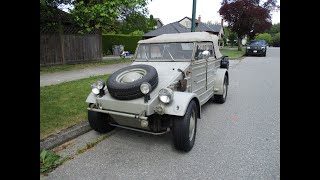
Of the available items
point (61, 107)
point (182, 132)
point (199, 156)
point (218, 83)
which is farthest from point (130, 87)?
point (218, 83)

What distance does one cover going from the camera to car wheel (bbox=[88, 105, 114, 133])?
4.66m

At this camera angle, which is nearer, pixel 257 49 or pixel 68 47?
pixel 68 47

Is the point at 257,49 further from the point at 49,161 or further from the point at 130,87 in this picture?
the point at 49,161

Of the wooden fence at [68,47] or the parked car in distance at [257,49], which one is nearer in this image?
the wooden fence at [68,47]

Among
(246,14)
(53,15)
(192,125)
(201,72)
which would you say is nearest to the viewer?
(192,125)

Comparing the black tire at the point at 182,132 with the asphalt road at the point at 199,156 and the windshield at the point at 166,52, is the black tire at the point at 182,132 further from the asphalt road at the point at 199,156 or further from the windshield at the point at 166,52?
the windshield at the point at 166,52

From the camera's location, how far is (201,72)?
5.79 m

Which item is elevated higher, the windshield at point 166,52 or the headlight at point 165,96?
the windshield at point 166,52

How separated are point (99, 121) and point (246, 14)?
108ft

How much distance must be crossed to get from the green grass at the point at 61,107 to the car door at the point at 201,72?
2.31m

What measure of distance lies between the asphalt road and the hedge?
2204 centimetres

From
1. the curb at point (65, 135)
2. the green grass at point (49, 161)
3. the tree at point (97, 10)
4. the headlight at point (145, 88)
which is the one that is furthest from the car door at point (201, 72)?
the tree at point (97, 10)

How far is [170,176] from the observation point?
3.44 meters

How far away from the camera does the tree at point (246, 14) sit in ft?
111
